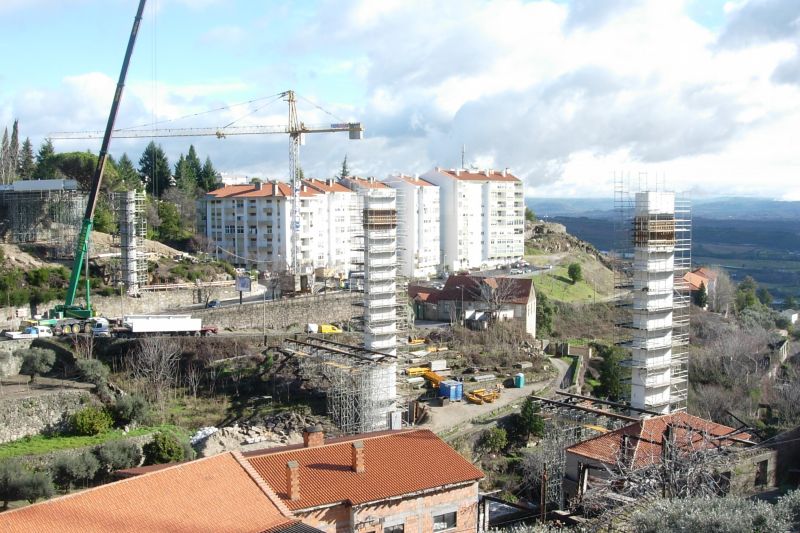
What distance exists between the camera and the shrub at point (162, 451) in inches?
957

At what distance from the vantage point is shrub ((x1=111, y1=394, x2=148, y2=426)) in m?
27.5

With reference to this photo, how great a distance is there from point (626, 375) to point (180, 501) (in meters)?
27.8

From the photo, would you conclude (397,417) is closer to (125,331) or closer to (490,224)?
(125,331)

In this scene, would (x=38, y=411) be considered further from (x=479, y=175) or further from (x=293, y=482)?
(x=479, y=175)

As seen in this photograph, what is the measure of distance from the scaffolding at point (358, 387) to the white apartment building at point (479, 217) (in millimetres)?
30201

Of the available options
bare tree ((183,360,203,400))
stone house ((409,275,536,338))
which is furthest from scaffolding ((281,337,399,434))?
stone house ((409,275,536,338))

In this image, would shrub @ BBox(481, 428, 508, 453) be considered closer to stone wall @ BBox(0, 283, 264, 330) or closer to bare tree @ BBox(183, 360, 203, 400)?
bare tree @ BBox(183, 360, 203, 400)

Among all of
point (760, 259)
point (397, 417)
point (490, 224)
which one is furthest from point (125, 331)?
point (760, 259)

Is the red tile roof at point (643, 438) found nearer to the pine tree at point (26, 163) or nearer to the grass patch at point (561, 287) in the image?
the grass patch at point (561, 287)

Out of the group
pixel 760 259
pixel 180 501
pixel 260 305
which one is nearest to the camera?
pixel 180 501

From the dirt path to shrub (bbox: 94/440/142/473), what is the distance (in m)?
9.80

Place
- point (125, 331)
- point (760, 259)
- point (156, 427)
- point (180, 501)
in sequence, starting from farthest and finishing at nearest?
point (760, 259) < point (125, 331) < point (156, 427) < point (180, 501)

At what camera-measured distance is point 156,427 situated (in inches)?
1085

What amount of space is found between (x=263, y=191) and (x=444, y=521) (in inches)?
1614
